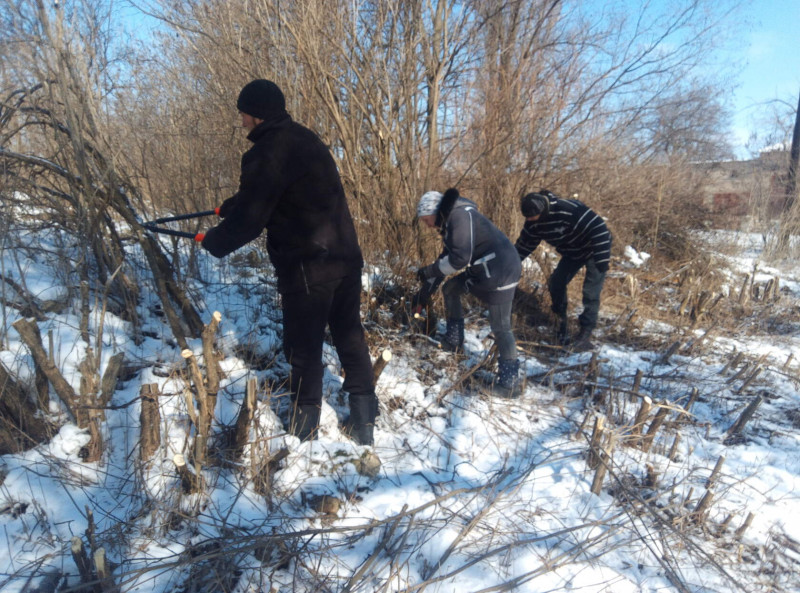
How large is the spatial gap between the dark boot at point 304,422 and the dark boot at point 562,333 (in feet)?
9.77

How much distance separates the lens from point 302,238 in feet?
7.65

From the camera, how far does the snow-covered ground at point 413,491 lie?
6.32ft

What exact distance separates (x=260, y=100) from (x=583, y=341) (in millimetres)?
3671

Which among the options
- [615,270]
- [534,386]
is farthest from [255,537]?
[615,270]

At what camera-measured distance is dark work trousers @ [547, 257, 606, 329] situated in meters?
4.48

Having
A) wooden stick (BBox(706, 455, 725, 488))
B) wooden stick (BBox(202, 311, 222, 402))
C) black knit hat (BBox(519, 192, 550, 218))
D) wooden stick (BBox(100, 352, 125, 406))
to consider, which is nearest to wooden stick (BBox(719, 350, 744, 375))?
wooden stick (BBox(706, 455, 725, 488))

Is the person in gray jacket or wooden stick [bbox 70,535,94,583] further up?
the person in gray jacket

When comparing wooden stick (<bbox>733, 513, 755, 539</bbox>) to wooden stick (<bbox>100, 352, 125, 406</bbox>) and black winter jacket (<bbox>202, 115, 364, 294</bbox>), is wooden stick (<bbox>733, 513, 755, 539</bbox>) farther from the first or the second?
wooden stick (<bbox>100, 352, 125, 406</bbox>)

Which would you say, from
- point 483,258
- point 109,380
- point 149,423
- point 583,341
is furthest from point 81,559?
point 583,341

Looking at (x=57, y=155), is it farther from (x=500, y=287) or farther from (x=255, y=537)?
(x=500, y=287)

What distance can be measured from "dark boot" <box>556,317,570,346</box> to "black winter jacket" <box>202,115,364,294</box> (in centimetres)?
303

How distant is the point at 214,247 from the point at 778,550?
3004mm

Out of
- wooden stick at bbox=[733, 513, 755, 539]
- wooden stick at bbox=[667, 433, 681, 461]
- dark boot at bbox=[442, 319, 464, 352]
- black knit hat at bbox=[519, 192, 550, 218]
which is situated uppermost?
black knit hat at bbox=[519, 192, 550, 218]

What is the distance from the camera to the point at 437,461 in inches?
109
